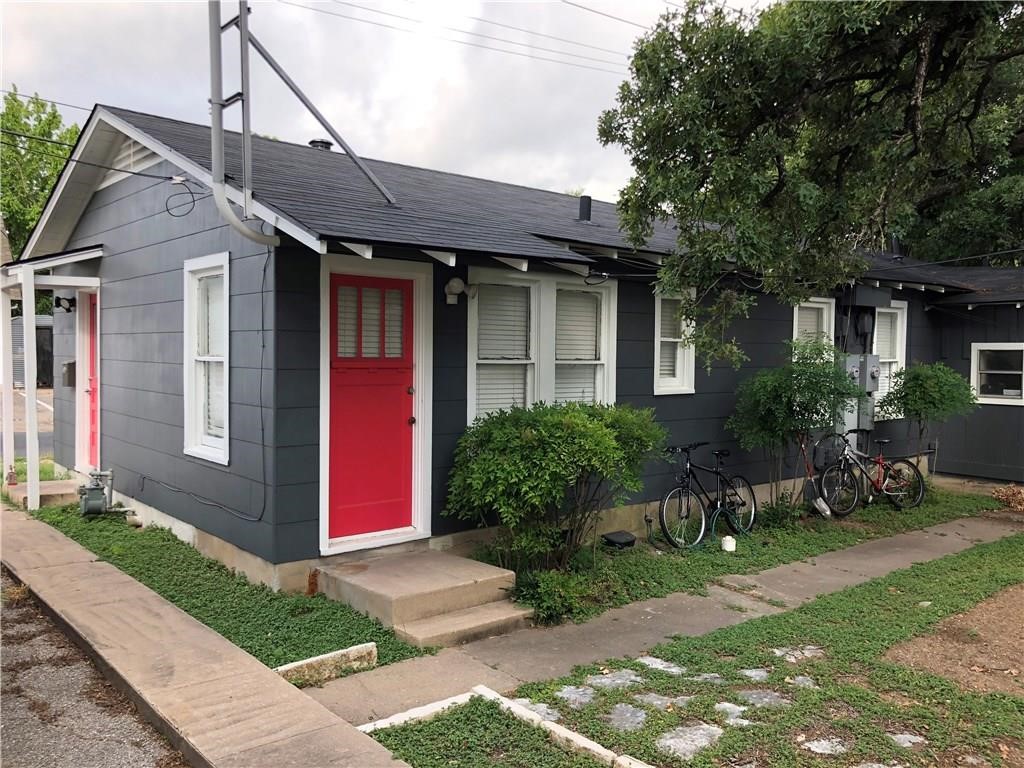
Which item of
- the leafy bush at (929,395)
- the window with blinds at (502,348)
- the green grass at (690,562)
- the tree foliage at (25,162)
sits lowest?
the green grass at (690,562)

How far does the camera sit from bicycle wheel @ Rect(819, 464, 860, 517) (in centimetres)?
903

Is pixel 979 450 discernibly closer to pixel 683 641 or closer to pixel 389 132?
pixel 683 641

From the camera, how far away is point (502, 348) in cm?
676

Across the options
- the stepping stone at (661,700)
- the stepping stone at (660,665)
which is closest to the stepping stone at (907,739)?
the stepping stone at (661,700)

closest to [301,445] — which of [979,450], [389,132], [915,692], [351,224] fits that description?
[351,224]

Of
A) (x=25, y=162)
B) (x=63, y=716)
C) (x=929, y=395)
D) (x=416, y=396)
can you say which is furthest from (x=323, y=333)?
(x=25, y=162)

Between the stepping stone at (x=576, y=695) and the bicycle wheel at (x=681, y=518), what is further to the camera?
the bicycle wheel at (x=681, y=518)

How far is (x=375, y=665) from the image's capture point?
4.38 metres

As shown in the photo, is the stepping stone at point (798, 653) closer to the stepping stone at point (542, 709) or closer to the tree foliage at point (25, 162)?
the stepping stone at point (542, 709)

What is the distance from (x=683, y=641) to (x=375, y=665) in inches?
79.3

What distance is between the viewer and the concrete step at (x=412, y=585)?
491 centimetres

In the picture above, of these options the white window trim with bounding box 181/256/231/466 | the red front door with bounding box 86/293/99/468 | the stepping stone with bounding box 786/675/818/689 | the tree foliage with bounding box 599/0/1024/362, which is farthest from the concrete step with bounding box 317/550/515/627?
the red front door with bounding box 86/293/99/468

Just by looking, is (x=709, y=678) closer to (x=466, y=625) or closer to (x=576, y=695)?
(x=576, y=695)

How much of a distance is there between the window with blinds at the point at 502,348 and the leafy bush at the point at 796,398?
9.08ft
